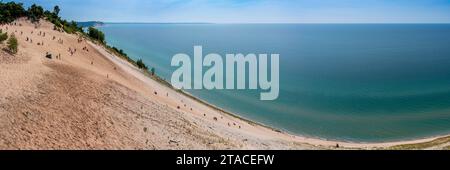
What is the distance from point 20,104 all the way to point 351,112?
51294 mm

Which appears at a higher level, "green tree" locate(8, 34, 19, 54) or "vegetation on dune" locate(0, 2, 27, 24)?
"vegetation on dune" locate(0, 2, 27, 24)

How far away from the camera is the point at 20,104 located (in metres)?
30.2

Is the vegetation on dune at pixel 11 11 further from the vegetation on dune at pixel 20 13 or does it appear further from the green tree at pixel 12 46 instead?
the green tree at pixel 12 46

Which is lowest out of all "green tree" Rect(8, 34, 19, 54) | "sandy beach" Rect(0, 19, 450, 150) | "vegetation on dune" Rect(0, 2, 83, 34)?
"sandy beach" Rect(0, 19, 450, 150)

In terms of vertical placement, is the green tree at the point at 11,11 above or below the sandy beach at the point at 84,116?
above

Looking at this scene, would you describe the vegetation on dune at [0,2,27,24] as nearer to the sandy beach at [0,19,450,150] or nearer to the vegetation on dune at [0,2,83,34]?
the vegetation on dune at [0,2,83,34]

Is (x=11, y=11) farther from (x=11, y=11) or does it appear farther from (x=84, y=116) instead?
(x=84, y=116)

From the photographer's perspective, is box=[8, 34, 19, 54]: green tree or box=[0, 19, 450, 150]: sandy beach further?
box=[8, 34, 19, 54]: green tree

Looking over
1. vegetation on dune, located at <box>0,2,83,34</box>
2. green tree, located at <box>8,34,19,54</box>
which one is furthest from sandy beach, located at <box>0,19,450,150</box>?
vegetation on dune, located at <box>0,2,83,34</box>

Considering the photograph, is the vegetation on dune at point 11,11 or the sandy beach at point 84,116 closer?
the sandy beach at point 84,116

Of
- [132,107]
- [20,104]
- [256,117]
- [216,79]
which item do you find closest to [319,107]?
[256,117]

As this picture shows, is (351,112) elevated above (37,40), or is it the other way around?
(37,40)

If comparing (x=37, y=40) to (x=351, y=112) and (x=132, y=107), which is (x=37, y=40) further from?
(x=351, y=112)

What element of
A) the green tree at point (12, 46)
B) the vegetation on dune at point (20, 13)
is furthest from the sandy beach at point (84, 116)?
the vegetation on dune at point (20, 13)
